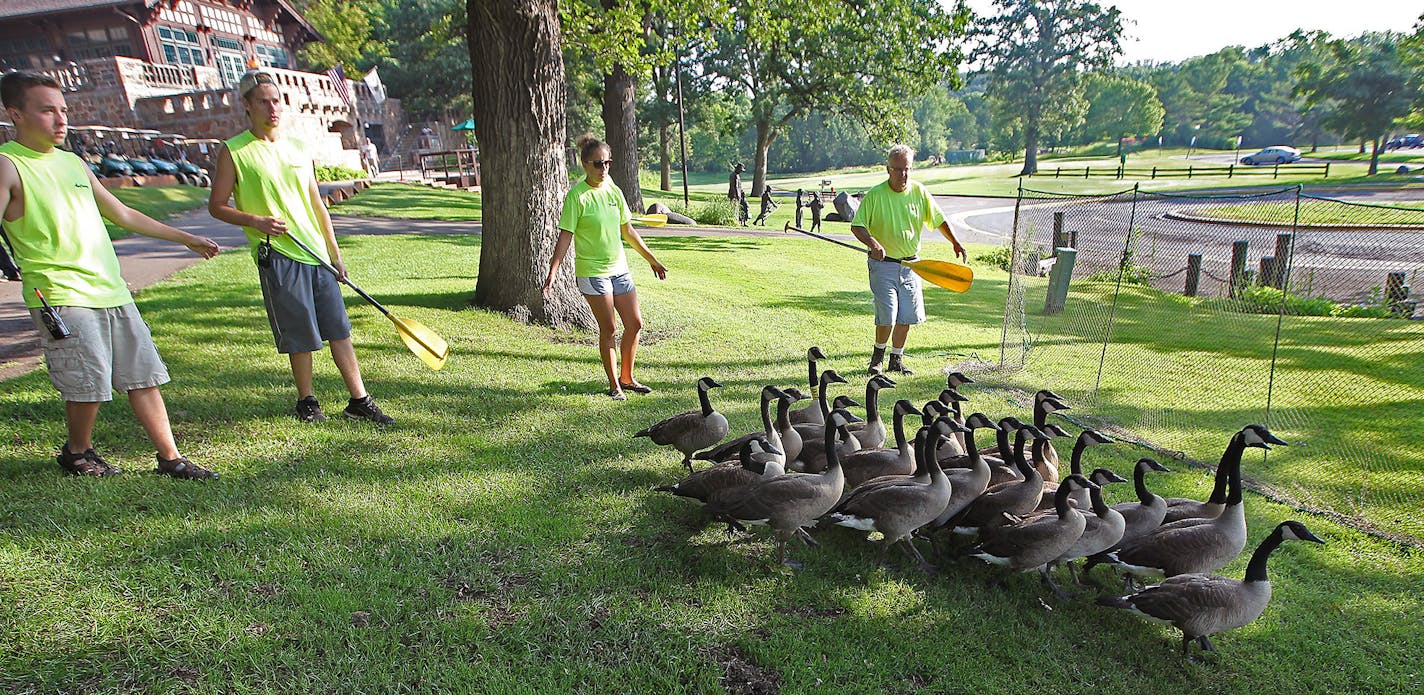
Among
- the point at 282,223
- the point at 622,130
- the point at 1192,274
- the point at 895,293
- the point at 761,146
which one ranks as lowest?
the point at 1192,274

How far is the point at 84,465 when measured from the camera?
4.56m

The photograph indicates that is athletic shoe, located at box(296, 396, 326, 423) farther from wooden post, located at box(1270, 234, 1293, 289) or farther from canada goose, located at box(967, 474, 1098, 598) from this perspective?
wooden post, located at box(1270, 234, 1293, 289)

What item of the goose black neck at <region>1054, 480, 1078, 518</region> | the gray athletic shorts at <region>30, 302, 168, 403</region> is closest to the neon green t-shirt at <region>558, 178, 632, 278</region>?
the gray athletic shorts at <region>30, 302, 168, 403</region>

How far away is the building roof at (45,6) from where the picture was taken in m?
35.1

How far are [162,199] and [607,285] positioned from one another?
19989 mm

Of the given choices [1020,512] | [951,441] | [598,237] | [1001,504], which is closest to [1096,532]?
[1020,512]

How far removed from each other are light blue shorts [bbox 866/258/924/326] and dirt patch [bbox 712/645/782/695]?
534cm

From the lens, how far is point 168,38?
39.4 metres

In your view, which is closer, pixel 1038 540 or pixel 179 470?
pixel 1038 540

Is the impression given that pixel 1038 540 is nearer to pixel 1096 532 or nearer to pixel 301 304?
pixel 1096 532

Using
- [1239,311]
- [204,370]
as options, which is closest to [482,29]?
[204,370]

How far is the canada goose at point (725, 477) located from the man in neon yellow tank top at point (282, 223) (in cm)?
296

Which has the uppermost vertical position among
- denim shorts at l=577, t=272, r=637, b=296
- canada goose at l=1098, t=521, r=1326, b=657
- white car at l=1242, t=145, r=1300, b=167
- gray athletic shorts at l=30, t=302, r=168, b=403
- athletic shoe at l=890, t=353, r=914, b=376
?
gray athletic shorts at l=30, t=302, r=168, b=403

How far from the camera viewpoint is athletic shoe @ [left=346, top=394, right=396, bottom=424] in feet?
19.6
